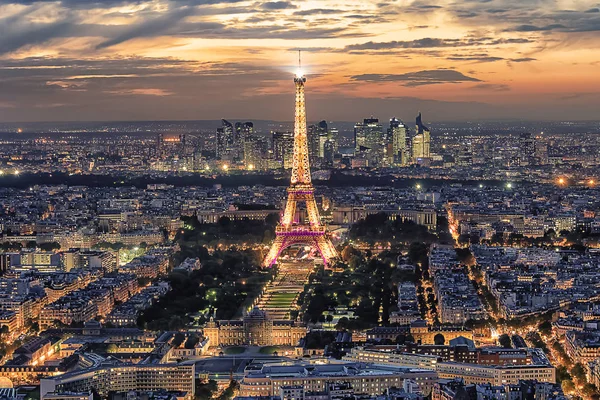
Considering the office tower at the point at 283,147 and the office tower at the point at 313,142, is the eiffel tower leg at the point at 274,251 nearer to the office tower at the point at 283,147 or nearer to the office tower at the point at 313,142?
the office tower at the point at 283,147

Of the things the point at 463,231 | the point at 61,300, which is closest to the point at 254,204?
the point at 463,231

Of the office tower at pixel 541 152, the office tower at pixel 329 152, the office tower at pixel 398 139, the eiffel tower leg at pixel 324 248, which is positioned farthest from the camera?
the office tower at pixel 398 139

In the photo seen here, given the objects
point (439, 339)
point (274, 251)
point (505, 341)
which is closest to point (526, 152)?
point (274, 251)

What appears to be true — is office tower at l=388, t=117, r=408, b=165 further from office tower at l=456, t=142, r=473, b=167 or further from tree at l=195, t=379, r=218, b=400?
tree at l=195, t=379, r=218, b=400

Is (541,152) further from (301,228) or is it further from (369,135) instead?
(301,228)

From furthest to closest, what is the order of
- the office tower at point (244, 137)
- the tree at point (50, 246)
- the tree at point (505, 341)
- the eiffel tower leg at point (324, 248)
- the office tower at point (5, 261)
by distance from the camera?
the office tower at point (244, 137) → the tree at point (50, 246) → the office tower at point (5, 261) → the eiffel tower leg at point (324, 248) → the tree at point (505, 341)

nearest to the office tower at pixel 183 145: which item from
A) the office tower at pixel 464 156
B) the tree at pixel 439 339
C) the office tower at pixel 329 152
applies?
the office tower at pixel 329 152
